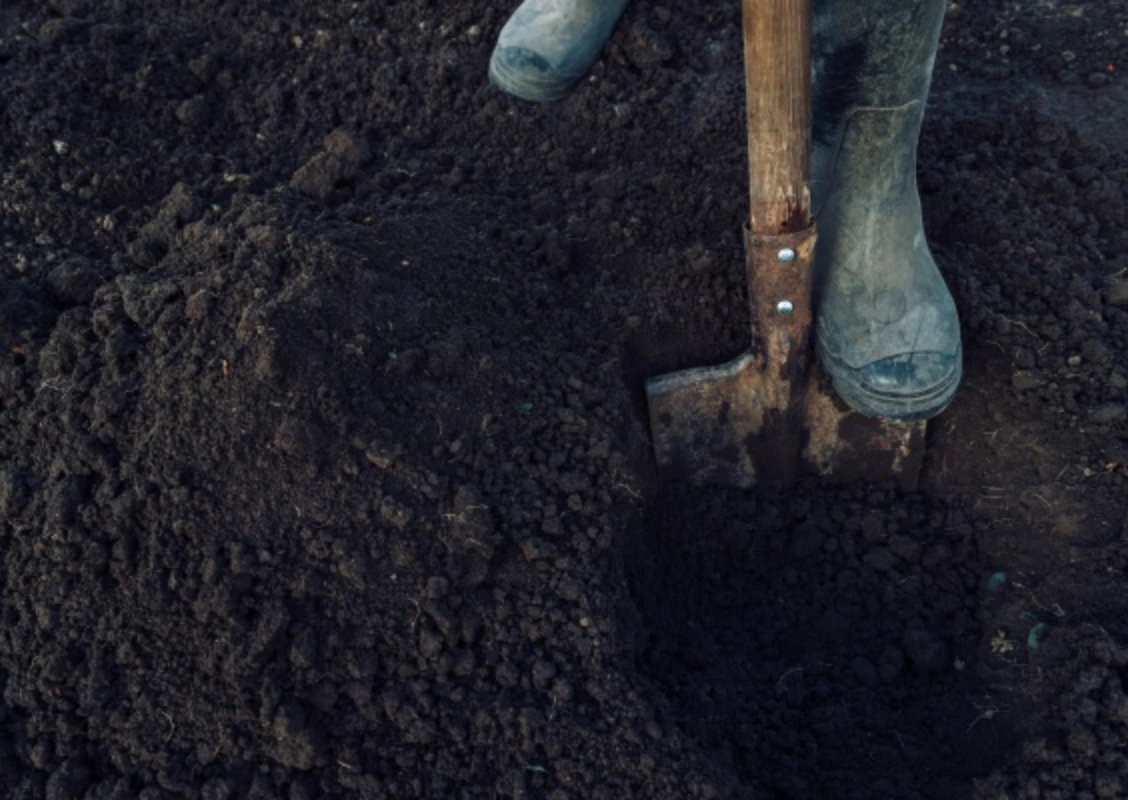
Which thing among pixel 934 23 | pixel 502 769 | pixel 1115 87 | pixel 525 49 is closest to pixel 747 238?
pixel 934 23

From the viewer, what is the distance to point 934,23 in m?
2.17

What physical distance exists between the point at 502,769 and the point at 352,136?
1.46 meters

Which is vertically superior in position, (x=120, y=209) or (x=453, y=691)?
(x=120, y=209)

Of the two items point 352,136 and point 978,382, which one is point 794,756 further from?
point 352,136

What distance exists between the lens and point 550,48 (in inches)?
111

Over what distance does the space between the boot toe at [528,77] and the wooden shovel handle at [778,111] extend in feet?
2.68

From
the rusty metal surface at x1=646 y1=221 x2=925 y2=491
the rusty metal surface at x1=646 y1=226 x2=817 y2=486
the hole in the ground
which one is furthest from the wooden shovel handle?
the hole in the ground

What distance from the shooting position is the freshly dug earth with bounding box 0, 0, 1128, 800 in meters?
2.06

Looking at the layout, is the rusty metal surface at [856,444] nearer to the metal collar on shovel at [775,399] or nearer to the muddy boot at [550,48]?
the metal collar on shovel at [775,399]

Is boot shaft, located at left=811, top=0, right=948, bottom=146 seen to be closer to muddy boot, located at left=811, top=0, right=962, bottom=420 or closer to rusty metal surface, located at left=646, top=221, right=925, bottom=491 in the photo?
muddy boot, located at left=811, top=0, right=962, bottom=420

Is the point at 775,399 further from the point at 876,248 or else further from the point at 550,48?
the point at 550,48

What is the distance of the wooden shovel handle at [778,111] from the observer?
A: 1.95 meters

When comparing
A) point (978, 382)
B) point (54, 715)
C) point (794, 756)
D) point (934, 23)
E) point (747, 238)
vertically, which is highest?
point (934, 23)

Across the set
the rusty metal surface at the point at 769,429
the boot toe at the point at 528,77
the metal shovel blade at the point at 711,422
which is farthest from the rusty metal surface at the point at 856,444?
the boot toe at the point at 528,77
